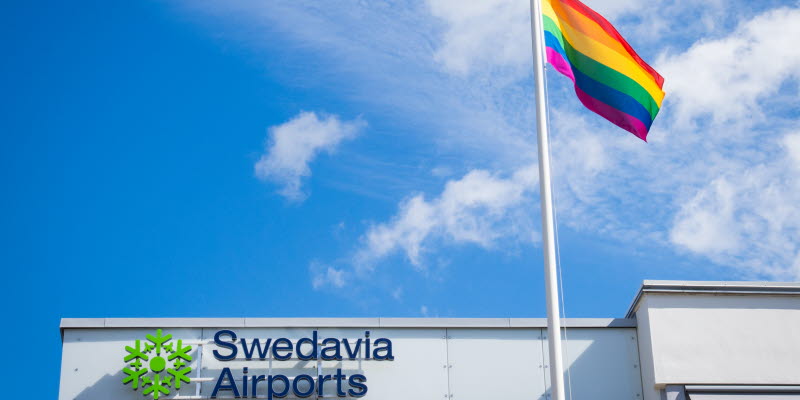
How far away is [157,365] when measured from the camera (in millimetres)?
18062

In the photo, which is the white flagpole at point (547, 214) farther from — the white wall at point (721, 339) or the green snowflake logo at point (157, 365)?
the green snowflake logo at point (157, 365)

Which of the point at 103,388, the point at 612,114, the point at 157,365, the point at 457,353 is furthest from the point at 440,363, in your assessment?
the point at 612,114

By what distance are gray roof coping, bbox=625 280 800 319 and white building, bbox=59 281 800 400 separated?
17mm

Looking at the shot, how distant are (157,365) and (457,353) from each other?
5.32 m

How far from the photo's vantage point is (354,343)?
61.1ft

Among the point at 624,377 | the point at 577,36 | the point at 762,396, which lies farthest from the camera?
the point at 624,377

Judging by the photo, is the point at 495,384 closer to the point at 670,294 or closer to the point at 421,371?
the point at 421,371

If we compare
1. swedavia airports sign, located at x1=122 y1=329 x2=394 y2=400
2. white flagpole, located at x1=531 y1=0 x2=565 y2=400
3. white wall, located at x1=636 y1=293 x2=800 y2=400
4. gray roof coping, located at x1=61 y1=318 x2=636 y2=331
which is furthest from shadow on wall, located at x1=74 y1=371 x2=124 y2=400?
white wall, located at x1=636 y1=293 x2=800 y2=400

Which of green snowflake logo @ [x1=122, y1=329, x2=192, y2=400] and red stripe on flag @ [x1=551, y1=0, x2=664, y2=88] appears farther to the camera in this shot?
green snowflake logo @ [x1=122, y1=329, x2=192, y2=400]

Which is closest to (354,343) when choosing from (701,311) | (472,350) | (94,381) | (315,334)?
(315,334)

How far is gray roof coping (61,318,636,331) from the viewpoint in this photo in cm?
1825

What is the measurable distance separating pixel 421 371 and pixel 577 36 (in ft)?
22.4

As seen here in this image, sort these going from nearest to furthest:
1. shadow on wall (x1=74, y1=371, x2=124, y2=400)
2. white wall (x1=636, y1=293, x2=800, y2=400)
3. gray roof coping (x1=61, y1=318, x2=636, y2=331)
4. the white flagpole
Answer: the white flagpole → white wall (x1=636, y1=293, x2=800, y2=400) → shadow on wall (x1=74, y1=371, x2=124, y2=400) → gray roof coping (x1=61, y1=318, x2=636, y2=331)

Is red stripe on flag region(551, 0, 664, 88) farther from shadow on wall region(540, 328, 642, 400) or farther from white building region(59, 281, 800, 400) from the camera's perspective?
shadow on wall region(540, 328, 642, 400)
